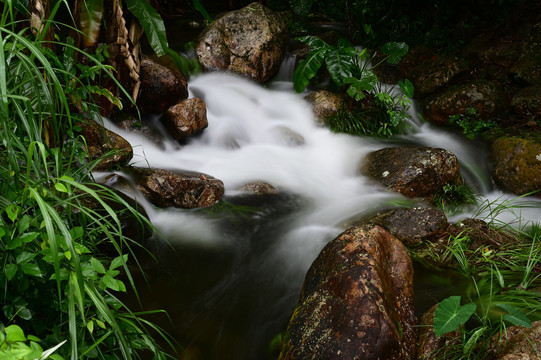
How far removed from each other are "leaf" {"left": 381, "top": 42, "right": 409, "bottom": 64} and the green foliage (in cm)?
118

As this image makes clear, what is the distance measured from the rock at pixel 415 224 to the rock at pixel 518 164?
179 cm

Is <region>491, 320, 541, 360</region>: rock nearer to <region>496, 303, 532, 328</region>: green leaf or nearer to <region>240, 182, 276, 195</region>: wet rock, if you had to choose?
<region>496, 303, 532, 328</region>: green leaf

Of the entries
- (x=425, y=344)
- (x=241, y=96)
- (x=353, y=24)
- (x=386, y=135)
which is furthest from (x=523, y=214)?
(x=353, y=24)

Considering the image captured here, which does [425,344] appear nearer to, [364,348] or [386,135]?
[364,348]

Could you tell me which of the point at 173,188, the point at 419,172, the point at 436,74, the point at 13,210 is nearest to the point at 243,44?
the point at 436,74

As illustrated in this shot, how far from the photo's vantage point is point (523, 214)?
420cm

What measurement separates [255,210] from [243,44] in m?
3.34

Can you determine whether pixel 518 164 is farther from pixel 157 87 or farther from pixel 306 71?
pixel 157 87

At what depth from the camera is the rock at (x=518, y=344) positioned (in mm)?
1965

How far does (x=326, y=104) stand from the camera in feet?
19.4

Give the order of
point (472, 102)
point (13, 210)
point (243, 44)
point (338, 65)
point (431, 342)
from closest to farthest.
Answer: point (13, 210) < point (431, 342) < point (338, 65) < point (472, 102) < point (243, 44)

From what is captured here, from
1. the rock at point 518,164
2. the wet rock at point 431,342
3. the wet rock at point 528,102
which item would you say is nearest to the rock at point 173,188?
the wet rock at point 431,342

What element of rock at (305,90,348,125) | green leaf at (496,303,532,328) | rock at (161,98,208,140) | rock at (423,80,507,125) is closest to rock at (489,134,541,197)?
rock at (423,80,507,125)

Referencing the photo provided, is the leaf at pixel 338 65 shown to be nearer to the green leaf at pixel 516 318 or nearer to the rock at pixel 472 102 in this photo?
the rock at pixel 472 102
